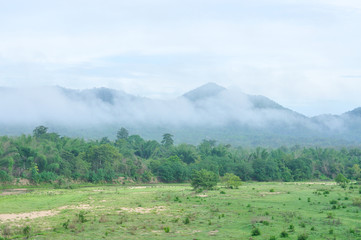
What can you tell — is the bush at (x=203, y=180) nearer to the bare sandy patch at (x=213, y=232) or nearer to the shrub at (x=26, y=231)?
the bare sandy patch at (x=213, y=232)

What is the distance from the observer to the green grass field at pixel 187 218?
2141 cm

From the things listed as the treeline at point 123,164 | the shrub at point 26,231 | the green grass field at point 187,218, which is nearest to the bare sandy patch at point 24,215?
the green grass field at point 187,218

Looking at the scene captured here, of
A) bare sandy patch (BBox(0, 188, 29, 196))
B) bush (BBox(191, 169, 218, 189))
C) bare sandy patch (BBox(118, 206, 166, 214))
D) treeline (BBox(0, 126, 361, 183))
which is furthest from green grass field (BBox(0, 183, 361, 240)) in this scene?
treeline (BBox(0, 126, 361, 183))

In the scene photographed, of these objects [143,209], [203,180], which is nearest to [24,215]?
[143,209]

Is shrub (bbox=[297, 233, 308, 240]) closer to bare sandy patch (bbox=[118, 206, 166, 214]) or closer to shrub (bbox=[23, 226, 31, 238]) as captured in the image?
bare sandy patch (bbox=[118, 206, 166, 214])

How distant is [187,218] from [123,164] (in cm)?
4623

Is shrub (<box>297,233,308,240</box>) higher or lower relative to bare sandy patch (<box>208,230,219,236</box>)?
higher

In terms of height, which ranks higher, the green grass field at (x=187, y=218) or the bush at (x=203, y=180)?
the bush at (x=203, y=180)

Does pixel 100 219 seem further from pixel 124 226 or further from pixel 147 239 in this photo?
pixel 147 239

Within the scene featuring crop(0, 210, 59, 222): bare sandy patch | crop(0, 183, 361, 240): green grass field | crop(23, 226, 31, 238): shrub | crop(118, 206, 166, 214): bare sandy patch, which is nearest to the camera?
crop(0, 183, 361, 240): green grass field

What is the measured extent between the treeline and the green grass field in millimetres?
25341

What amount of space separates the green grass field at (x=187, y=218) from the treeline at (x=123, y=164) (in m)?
25.3

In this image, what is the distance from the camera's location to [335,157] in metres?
84.6

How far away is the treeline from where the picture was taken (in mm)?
60781
